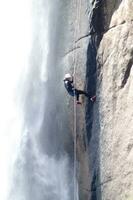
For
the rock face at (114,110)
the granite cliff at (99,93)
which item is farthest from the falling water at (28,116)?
the rock face at (114,110)

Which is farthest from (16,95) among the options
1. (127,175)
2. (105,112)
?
(127,175)

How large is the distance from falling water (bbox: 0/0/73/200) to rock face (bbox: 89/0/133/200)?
2667 mm

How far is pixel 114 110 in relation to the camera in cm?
1391

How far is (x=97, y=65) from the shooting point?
1516 cm

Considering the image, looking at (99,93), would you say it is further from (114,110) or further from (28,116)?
(28,116)

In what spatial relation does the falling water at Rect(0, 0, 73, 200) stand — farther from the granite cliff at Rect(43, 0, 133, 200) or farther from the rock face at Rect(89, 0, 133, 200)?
the rock face at Rect(89, 0, 133, 200)

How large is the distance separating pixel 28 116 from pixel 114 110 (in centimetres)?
568

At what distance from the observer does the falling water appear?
1734 centimetres

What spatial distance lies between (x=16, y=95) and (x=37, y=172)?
3680 millimetres

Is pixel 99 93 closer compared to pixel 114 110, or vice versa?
pixel 114 110

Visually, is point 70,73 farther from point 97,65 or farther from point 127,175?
point 127,175

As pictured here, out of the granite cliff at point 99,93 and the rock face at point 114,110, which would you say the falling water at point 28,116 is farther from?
the rock face at point 114,110

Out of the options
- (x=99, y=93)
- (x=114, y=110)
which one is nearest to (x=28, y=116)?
(x=99, y=93)

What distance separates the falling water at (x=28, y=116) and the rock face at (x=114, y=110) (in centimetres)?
267
